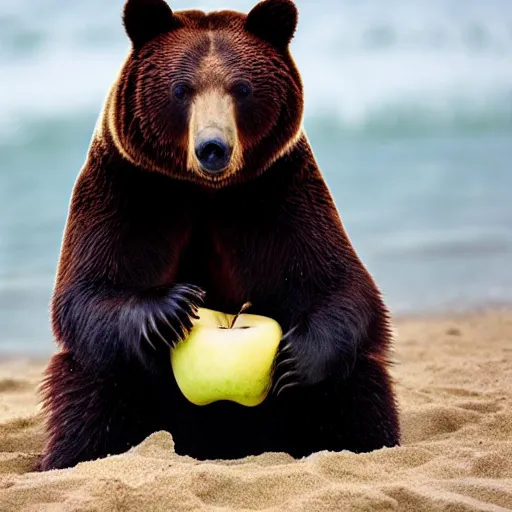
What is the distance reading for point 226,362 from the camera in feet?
15.5

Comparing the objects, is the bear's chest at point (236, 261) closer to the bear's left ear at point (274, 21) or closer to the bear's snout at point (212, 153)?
the bear's snout at point (212, 153)

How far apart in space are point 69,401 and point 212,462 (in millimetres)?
769

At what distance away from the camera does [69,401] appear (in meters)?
5.23

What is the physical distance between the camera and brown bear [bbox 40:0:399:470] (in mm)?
4984

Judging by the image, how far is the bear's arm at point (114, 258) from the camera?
499 centimetres

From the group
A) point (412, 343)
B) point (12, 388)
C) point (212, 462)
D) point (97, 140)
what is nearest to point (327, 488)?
point (212, 462)

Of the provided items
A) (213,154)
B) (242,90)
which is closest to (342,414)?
(213,154)

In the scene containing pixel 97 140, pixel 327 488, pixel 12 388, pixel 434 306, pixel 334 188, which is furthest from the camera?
pixel 334 188

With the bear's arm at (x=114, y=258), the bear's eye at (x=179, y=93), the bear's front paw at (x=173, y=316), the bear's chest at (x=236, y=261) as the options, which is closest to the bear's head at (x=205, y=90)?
the bear's eye at (x=179, y=93)

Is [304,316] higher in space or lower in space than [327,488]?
higher

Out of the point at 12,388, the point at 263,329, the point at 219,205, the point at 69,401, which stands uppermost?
the point at 219,205

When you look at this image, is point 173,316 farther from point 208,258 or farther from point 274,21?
point 274,21

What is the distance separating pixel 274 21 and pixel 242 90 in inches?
15.9

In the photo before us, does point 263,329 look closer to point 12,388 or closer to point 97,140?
point 97,140
